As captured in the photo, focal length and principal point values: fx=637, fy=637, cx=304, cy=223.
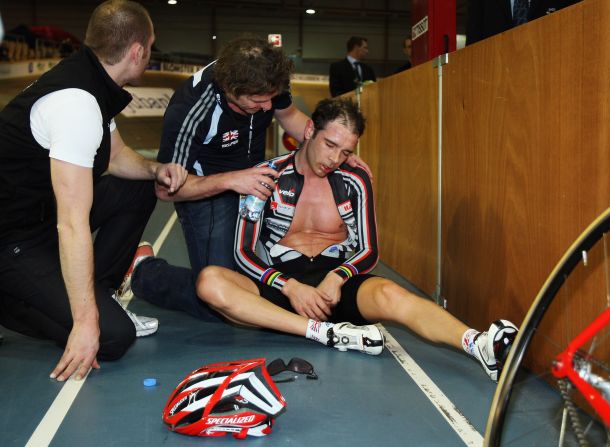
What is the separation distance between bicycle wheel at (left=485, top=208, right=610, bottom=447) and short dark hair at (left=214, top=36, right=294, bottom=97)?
1634 mm

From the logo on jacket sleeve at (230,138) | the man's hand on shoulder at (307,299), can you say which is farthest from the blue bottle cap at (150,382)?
the logo on jacket sleeve at (230,138)

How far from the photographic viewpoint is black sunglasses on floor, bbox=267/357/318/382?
269 cm

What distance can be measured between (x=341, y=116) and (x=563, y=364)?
1.93 m

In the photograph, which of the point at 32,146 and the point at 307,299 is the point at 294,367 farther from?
the point at 32,146

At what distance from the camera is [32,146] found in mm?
2684

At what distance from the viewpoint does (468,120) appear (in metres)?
3.31

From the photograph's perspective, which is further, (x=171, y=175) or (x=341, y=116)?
(x=171, y=175)

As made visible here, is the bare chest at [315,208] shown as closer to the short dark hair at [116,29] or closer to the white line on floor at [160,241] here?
the short dark hair at [116,29]

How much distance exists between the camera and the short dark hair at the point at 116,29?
2639 mm

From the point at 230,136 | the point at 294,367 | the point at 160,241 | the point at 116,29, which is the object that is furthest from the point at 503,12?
the point at 160,241

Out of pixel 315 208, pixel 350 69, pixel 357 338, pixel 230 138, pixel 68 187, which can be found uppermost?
pixel 350 69

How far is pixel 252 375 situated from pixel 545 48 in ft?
5.55

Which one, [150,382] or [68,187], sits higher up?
[68,187]

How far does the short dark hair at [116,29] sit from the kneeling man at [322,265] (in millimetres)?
958
